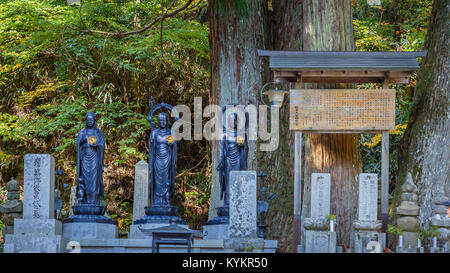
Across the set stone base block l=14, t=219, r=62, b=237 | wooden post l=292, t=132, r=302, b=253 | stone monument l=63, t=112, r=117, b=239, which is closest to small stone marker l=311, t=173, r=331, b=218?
wooden post l=292, t=132, r=302, b=253

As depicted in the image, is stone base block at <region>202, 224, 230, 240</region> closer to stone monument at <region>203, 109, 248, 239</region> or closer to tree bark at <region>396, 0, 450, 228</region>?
stone monument at <region>203, 109, 248, 239</region>

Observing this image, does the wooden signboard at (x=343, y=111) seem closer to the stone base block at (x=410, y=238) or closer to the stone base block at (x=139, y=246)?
the stone base block at (x=410, y=238)

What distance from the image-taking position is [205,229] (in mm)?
12195

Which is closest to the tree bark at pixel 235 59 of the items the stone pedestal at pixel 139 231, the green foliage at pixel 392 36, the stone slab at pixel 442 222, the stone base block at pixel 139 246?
the stone pedestal at pixel 139 231

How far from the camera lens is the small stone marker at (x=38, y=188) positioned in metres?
10.6

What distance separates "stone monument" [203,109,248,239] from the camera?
12031 mm

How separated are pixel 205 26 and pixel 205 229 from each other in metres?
7.43

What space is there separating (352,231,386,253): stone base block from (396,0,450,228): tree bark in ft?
8.95

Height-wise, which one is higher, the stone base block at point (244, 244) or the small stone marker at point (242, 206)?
the small stone marker at point (242, 206)

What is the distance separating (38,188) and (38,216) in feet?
1.34

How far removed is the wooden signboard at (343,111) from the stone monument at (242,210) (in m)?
1.63

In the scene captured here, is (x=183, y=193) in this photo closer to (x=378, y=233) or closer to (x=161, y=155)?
(x=161, y=155)

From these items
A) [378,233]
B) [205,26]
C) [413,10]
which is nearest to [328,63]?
[378,233]

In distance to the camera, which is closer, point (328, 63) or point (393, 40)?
point (328, 63)
